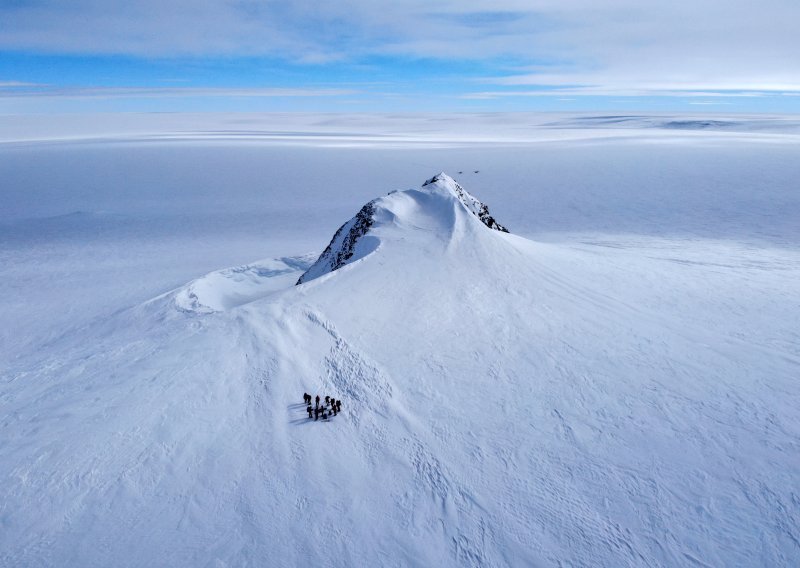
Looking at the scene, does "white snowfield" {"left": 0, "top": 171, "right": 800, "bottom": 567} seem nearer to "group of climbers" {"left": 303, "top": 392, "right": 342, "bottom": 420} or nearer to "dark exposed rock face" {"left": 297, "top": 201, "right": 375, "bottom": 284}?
"group of climbers" {"left": 303, "top": 392, "right": 342, "bottom": 420}

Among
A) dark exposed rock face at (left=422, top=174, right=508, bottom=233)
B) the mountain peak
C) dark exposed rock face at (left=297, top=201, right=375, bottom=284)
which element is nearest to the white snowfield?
the mountain peak

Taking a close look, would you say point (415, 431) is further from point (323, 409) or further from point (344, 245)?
point (344, 245)

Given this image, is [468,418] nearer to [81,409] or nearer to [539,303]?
[539,303]

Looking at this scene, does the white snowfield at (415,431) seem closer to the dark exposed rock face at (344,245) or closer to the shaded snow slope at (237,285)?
the shaded snow slope at (237,285)

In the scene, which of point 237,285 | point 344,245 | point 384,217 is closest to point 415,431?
point 344,245

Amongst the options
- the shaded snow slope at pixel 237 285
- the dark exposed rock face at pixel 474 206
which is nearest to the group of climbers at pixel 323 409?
the shaded snow slope at pixel 237 285

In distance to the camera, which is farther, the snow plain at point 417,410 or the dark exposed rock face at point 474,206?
the dark exposed rock face at point 474,206

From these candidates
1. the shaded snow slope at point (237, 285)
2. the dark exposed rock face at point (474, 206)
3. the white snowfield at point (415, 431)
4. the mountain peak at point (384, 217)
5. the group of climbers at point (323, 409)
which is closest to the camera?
the white snowfield at point (415, 431)
